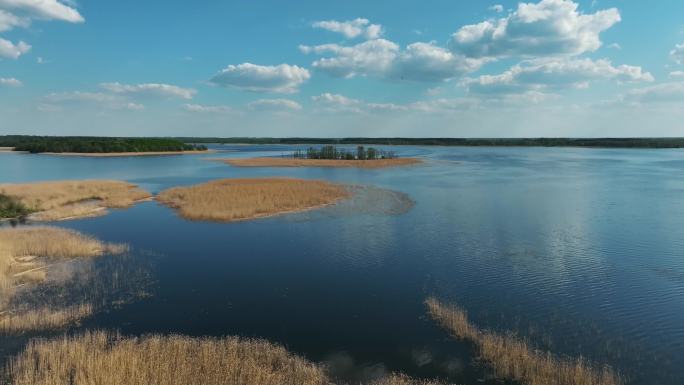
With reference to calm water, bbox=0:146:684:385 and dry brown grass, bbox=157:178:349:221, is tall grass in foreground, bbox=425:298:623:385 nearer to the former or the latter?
calm water, bbox=0:146:684:385

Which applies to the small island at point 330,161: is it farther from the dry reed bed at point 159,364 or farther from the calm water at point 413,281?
the dry reed bed at point 159,364

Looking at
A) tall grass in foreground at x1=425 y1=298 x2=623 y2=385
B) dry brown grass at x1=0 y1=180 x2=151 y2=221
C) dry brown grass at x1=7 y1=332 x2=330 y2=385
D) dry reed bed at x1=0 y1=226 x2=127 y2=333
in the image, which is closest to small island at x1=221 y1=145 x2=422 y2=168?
dry brown grass at x1=0 y1=180 x2=151 y2=221

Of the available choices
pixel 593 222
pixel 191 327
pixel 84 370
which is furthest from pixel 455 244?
pixel 84 370

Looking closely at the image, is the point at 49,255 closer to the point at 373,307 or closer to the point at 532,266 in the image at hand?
the point at 373,307

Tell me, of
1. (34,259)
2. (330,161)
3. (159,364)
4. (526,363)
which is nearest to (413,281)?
(526,363)

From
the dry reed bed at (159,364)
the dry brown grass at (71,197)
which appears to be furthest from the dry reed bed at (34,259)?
the dry brown grass at (71,197)
